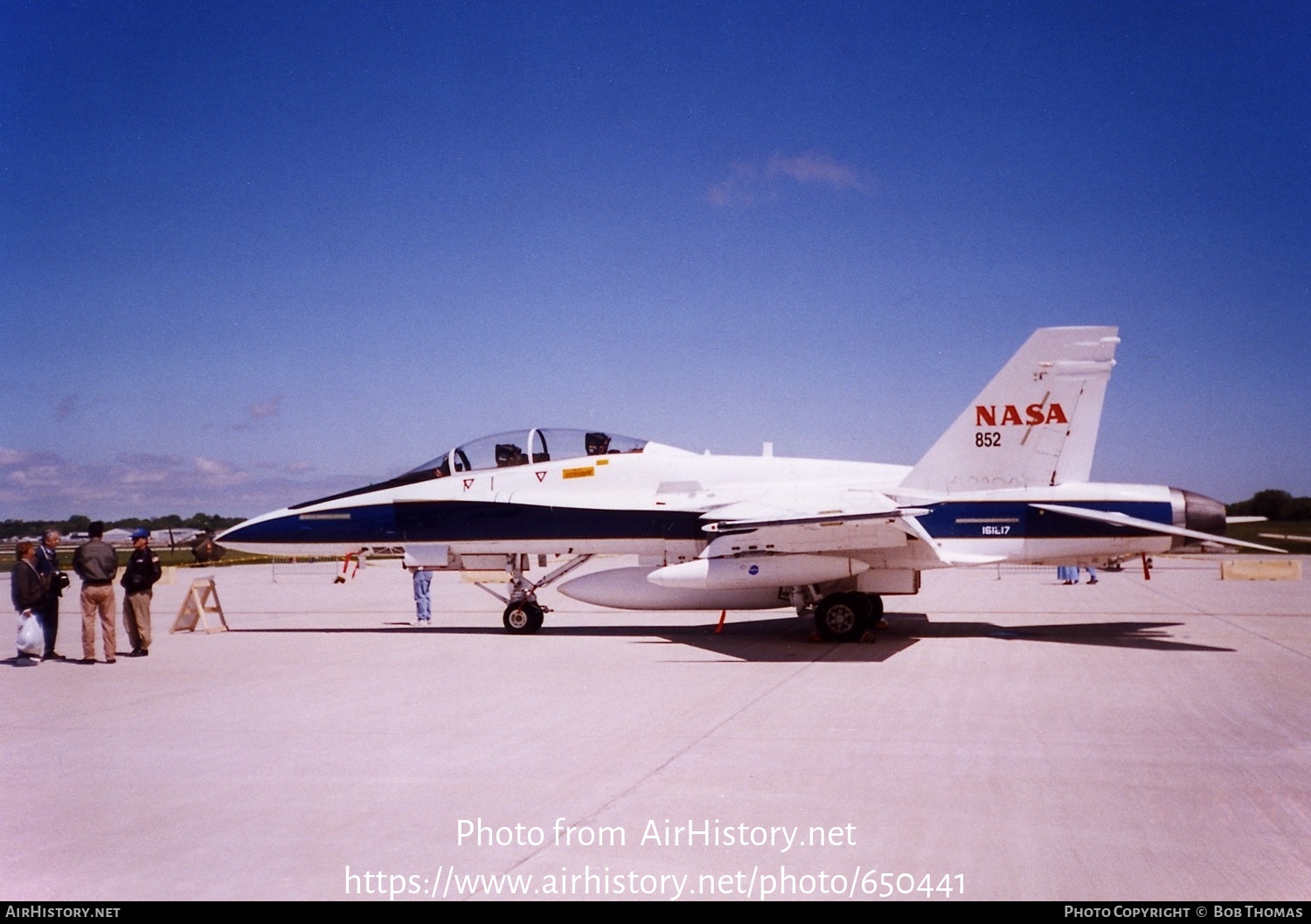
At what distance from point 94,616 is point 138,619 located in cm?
66

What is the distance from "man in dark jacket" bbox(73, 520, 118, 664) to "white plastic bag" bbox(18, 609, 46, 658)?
1.55ft

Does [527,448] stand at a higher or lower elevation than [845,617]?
higher

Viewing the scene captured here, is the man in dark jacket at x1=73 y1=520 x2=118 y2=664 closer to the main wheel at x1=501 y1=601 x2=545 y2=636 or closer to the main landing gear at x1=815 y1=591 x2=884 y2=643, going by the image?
the main wheel at x1=501 y1=601 x2=545 y2=636

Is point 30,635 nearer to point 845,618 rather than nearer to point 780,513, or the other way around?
point 780,513

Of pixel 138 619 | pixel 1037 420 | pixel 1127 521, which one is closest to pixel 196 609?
pixel 138 619

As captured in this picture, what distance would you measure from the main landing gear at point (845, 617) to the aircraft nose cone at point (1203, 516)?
4.11 m

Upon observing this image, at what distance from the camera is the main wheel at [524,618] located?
552 inches

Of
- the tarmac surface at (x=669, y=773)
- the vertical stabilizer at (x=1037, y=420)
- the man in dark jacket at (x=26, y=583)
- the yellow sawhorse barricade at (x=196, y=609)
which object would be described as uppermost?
the vertical stabilizer at (x=1037, y=420)

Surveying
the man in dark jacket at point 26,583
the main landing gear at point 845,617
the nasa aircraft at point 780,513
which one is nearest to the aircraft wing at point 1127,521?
the nasa aircraft at point 780,513

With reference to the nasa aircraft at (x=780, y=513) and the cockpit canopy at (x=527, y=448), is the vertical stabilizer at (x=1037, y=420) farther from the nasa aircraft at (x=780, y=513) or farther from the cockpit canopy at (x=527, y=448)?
the cockpit canopy at (x=527, y=448)

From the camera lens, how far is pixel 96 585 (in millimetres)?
11070

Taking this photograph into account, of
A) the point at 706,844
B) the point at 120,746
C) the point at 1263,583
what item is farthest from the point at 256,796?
the point at 1263,583

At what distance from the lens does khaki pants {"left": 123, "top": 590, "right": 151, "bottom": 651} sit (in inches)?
466
